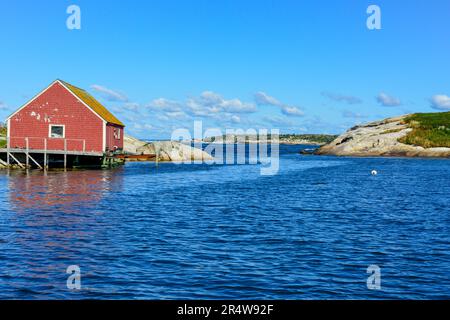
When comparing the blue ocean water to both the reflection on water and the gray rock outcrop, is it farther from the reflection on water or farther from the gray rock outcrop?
the gray rock outcrop

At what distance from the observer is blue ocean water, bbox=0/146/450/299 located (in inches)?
473

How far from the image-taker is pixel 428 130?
10106 cm

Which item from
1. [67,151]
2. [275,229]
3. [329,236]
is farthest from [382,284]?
[67,151]

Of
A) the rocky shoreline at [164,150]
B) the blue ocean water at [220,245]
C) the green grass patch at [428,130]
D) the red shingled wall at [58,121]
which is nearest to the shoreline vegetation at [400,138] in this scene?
the green grass patch at [428,130]

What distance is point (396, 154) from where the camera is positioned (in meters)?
95.8

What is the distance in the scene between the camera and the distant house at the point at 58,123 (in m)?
51.1

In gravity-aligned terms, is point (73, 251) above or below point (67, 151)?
below

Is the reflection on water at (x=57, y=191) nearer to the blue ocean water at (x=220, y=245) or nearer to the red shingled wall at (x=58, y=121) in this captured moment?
the blue ocean water at (x=220, y=245)

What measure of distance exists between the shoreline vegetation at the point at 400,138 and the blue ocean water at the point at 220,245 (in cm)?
6673

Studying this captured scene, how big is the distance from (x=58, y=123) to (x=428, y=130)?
253 feet
